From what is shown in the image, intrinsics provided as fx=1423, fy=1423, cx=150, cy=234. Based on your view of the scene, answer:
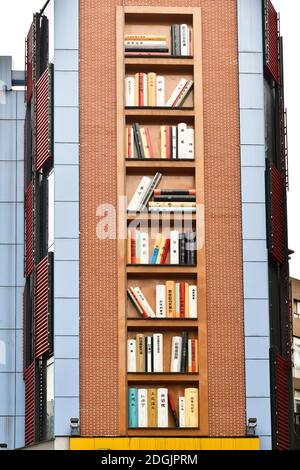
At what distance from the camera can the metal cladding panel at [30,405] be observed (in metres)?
49.7

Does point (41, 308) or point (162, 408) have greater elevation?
point (41, 308)

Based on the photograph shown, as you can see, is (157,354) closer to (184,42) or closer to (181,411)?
(181,411)

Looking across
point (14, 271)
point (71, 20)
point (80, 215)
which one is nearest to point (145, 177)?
point (80, 215)

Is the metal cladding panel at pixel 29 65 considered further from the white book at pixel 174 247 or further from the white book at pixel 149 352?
the white book at pixel 149 352

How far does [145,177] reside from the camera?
152 feet

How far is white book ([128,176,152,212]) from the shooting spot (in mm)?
45969

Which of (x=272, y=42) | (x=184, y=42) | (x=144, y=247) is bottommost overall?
(x=144, y=247)

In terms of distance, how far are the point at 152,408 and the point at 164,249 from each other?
5157 millimetres

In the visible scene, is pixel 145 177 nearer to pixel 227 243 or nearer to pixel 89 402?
pixel 227 243

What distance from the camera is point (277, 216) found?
47062 millimetres

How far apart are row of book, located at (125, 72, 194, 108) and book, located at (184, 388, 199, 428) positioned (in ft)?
31.0

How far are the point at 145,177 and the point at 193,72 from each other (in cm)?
399

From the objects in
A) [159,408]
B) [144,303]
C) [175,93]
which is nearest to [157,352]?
[144,303]

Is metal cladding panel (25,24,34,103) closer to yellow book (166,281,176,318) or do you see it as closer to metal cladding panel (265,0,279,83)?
metal cladding panel (265,0,279,83)
